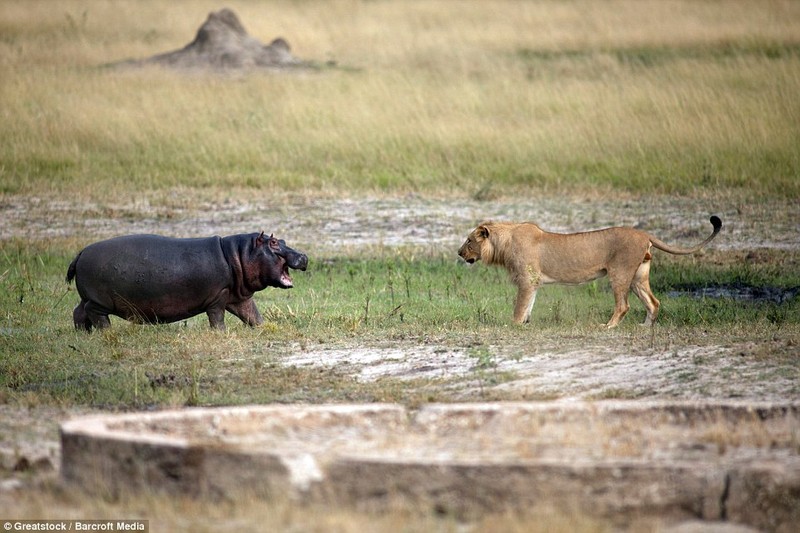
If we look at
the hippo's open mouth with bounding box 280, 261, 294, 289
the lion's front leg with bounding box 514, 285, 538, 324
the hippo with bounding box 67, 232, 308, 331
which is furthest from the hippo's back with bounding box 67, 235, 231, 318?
the lion's front leg with bounding box 514, 285, 538, 324

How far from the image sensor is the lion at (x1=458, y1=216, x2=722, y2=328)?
10367mm

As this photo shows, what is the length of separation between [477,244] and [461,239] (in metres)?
3.15

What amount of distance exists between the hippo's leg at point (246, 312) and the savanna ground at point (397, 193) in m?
0.27

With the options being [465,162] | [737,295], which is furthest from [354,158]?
[737,295]

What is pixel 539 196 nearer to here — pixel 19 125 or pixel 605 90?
pixel 605 90

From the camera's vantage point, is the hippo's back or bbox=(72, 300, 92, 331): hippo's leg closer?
the hippo's back

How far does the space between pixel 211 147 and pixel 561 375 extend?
999 centimetres

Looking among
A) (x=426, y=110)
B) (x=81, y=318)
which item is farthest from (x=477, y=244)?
(x=426, y=110)

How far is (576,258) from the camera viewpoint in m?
10.5

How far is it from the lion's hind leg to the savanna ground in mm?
150

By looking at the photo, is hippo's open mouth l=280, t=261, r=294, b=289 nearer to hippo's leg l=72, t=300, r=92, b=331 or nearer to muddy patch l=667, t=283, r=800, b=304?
hippo's leg l=72, t=300, r=92, b=331

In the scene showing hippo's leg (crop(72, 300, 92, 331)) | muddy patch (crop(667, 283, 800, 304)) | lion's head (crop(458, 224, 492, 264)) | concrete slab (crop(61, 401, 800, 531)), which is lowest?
hippo's leg (crop(72, 300, 92, 331))

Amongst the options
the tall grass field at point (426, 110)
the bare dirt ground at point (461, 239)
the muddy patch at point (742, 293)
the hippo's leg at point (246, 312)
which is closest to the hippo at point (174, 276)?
the hippo's leg at point (246, 312)

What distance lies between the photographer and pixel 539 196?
15.8 metres
